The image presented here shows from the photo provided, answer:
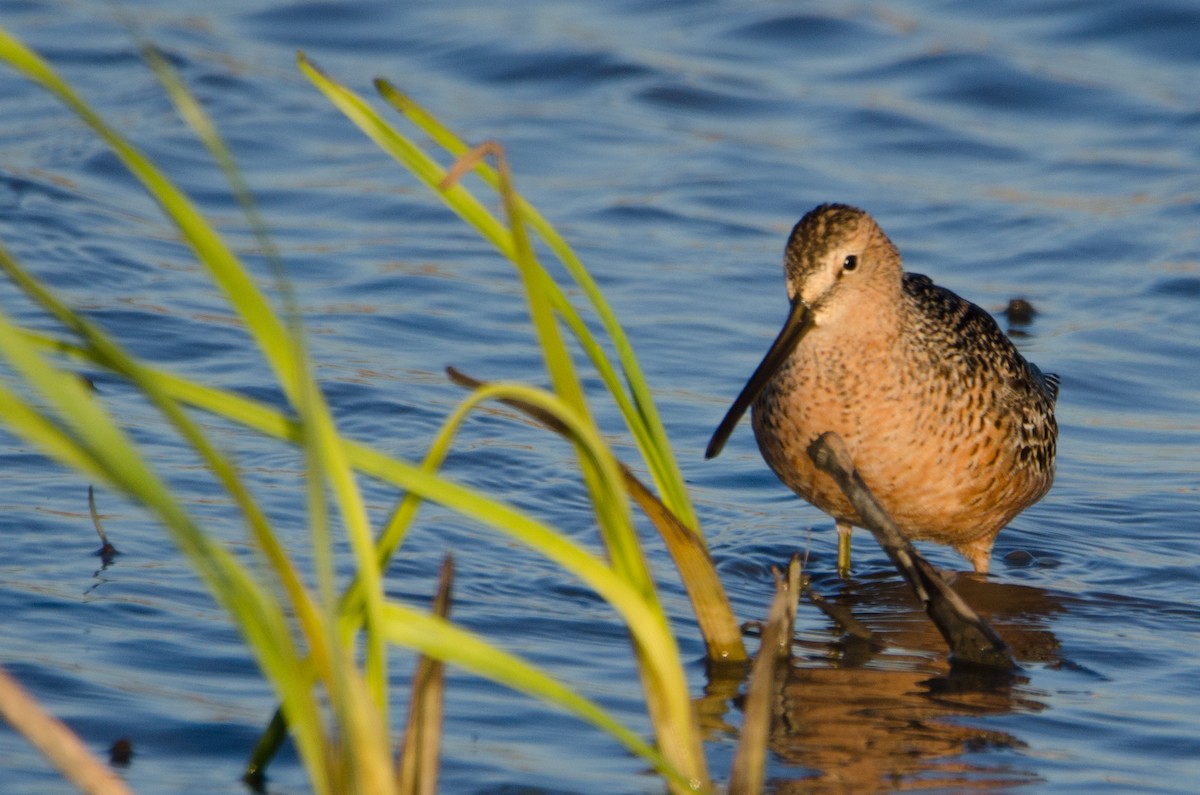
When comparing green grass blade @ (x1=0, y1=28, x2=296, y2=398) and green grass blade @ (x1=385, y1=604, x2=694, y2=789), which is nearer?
green grass blade @ (x1=0, y1=28, x2=296, y2=398)

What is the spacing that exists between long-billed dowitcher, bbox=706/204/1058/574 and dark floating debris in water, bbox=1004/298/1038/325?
2.48 meters

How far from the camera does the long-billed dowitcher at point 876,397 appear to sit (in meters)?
4.76

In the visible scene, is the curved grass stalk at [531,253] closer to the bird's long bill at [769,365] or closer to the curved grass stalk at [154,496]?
the curved grass stalk at [154,496]

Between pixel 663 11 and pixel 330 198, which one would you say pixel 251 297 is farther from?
pixel 663 11

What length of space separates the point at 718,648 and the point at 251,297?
1.91 m

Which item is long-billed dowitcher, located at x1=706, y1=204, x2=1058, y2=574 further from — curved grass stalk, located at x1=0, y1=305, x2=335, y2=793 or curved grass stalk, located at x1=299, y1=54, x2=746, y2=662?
curved grass stalk, located at x1=0, y1=305, x2=335, y2=793

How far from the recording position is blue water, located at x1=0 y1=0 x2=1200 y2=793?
3.86 meters

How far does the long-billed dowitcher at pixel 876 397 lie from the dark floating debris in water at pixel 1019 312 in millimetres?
2481

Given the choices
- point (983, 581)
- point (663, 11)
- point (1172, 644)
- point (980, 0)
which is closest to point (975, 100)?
point (980, 0)

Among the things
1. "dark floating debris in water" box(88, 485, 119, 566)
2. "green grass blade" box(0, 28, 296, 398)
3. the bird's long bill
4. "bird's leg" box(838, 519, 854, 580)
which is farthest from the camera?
"bird's leg" box(838, 519, 854, 580)

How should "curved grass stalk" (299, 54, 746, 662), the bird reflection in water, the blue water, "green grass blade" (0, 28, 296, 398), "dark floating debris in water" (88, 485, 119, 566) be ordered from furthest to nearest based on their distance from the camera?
"dark floating debris in water" (88, 485, 119, 566), the blue water, the bird reflection in water, "curved grass stalk" (299, 54, 746, 662), "green grass blade" (0, 28, 296, 398)

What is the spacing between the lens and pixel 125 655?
3971 mm

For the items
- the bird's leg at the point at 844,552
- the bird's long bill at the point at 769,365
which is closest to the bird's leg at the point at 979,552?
the bird's leg at the point at 844,552

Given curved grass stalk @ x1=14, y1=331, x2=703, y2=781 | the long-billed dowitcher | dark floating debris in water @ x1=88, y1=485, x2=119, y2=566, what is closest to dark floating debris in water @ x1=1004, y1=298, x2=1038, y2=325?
the long-billed dowitcher
